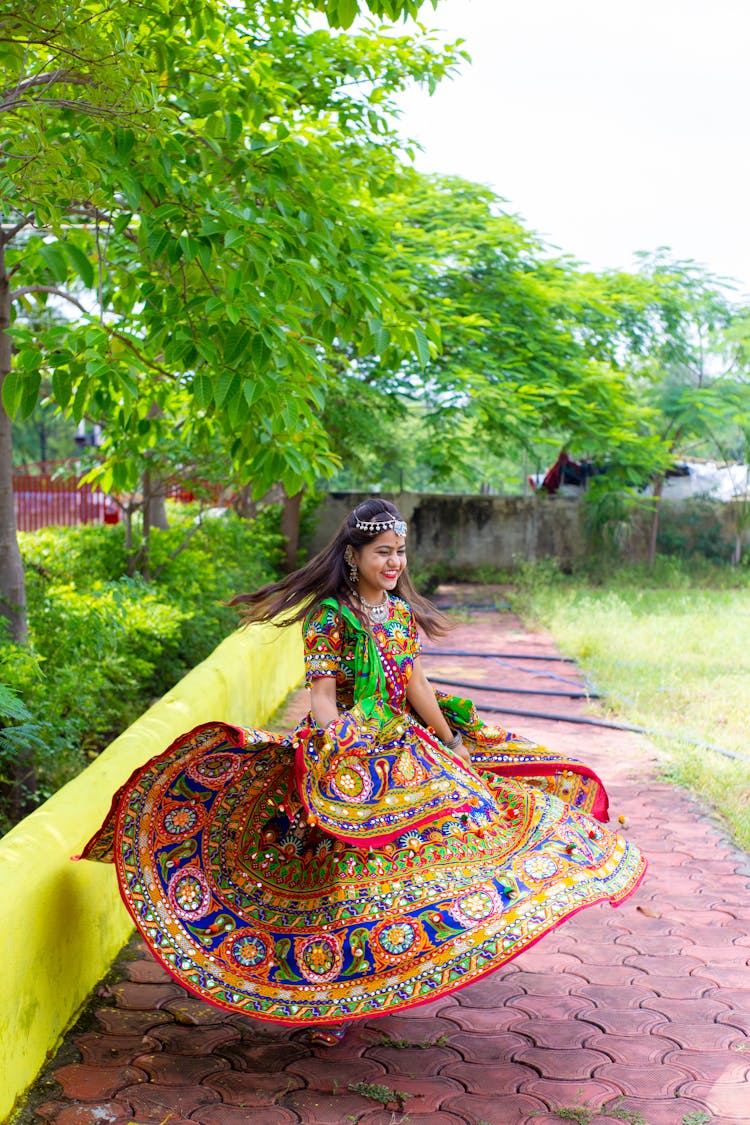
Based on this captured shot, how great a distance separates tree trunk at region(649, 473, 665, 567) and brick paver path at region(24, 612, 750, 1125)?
42.5 feet

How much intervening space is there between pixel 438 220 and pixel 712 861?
35.5 feet

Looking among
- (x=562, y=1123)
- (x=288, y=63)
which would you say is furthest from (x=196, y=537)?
(x=562, y=1123)


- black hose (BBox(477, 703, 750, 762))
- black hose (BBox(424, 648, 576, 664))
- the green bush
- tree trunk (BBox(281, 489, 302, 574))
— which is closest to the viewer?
the green bush

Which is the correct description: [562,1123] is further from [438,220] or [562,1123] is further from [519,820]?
[438,220]

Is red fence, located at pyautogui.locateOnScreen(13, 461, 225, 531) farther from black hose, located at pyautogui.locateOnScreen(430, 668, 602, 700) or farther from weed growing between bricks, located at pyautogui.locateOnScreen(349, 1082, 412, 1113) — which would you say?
weed growing between bricks, located at pyautogui.locateOnScreen(349, 1082, 412, 1113)

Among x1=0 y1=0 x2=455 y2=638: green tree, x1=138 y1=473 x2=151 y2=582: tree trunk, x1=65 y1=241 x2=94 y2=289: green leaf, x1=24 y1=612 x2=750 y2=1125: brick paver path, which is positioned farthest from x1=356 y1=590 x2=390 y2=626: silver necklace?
x1=138 y1=473 x2=151 y2=582: tree trunk

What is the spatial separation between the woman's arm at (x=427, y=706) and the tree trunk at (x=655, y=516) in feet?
44.2

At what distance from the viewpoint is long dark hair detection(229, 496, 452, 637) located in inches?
149

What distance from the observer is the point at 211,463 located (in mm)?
9812

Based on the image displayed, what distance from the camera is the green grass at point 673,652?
6469 millimetres

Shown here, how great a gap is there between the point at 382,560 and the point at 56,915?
1537mm

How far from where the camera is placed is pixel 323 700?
359 centimetres

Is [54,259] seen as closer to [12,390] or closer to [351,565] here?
[12,390]

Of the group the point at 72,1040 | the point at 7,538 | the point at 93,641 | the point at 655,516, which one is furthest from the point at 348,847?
the point at 655,516
